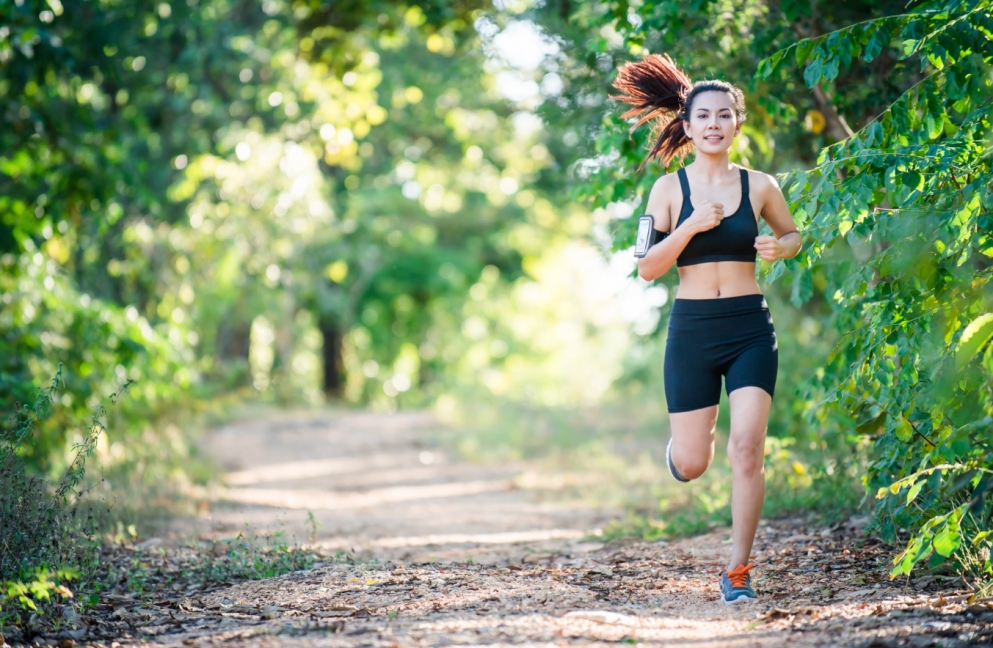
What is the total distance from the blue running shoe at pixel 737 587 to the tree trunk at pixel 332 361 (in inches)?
737

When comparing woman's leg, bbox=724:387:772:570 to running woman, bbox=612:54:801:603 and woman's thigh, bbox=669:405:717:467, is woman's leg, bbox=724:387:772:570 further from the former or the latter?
woman's thigh, bbox=669:405:717:467

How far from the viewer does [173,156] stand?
13.5 meters

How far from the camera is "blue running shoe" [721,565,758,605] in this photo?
165 inches

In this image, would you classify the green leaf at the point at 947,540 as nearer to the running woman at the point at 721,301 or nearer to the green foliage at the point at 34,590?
the running woman at the point at 721,301

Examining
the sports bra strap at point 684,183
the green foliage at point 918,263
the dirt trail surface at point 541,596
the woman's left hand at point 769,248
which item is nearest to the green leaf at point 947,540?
the green foliage at point 918,263

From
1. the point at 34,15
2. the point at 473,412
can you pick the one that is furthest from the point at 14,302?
the point at 473,412

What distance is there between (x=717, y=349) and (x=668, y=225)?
62 cm

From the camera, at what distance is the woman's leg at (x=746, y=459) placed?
412 cm

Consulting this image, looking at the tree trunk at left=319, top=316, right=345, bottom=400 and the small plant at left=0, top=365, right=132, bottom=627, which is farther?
the tree trunk at left=319, top=316, right=345, bottom=400

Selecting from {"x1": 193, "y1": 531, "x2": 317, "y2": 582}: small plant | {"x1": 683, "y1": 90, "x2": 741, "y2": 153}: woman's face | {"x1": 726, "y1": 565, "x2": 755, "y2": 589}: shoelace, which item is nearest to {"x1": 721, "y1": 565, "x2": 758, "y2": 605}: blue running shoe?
{"x1": 726, "y1": 565, "x2": 755, "y2": 589}: shoelace

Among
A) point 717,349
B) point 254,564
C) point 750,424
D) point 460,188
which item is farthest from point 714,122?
point 460,188

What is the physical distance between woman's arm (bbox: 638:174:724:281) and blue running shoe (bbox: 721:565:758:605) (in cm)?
135

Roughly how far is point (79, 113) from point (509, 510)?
573 cm

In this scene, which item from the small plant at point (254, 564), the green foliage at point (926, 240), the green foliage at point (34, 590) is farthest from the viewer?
the small plant at point (254, 564)
